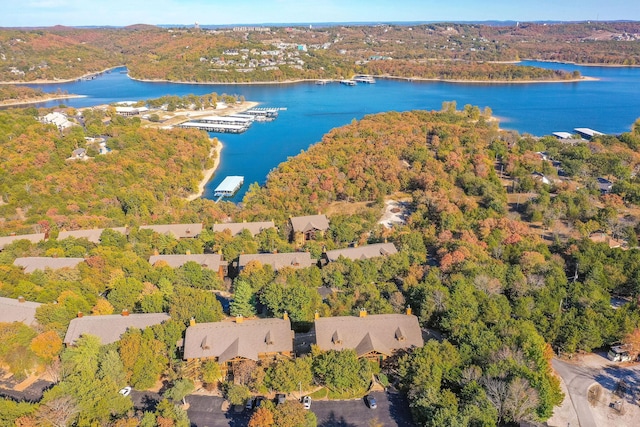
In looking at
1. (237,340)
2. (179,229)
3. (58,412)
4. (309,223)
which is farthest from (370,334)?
(179,229)

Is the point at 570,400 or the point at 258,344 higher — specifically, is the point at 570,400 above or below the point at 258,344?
below

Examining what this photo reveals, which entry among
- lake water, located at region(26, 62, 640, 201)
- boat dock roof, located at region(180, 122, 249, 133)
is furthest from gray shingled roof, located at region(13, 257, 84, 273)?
boat dock roof, located at region(180, 122, 249, 133)

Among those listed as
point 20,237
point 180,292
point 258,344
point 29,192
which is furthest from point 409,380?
point 29,192

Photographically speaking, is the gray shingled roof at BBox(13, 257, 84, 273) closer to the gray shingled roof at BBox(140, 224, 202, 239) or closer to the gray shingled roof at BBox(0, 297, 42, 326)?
the gray shingled roof at BBox(0, 297, 42, 326)

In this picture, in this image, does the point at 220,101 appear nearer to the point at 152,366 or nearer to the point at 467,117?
the point at 467,117

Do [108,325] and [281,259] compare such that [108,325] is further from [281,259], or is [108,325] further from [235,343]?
[281,259]

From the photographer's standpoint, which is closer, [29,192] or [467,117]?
[29,192]

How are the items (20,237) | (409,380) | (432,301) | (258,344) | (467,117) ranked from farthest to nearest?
(467,117)
(20,237)
(432,301)
(258,344)
(409,380)
